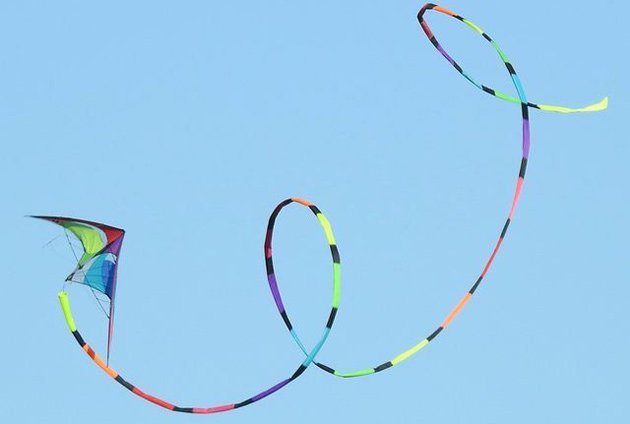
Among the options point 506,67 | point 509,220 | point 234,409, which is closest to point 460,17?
point 506,67

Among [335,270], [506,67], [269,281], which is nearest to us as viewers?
[335,270]

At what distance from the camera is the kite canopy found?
31469 millimetres

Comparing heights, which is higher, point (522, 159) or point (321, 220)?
point (522, 159)

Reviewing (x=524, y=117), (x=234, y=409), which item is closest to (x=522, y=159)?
(x=524, y=117)

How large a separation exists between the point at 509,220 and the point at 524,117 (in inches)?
87.9

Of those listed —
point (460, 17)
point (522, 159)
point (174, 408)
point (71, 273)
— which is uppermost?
point (460, 17)

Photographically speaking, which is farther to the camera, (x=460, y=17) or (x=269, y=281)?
(x=460, y=17)

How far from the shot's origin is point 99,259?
104 feet

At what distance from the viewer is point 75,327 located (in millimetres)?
31156

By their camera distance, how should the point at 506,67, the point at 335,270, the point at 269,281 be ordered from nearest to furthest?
the point at 335,270
the point at 269,281
the point at 506,67

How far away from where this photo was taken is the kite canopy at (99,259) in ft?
103

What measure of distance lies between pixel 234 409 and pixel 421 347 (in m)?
4.02

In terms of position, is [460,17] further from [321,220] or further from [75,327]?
[75,327]

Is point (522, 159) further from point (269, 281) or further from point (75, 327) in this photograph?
point (75, 327)
